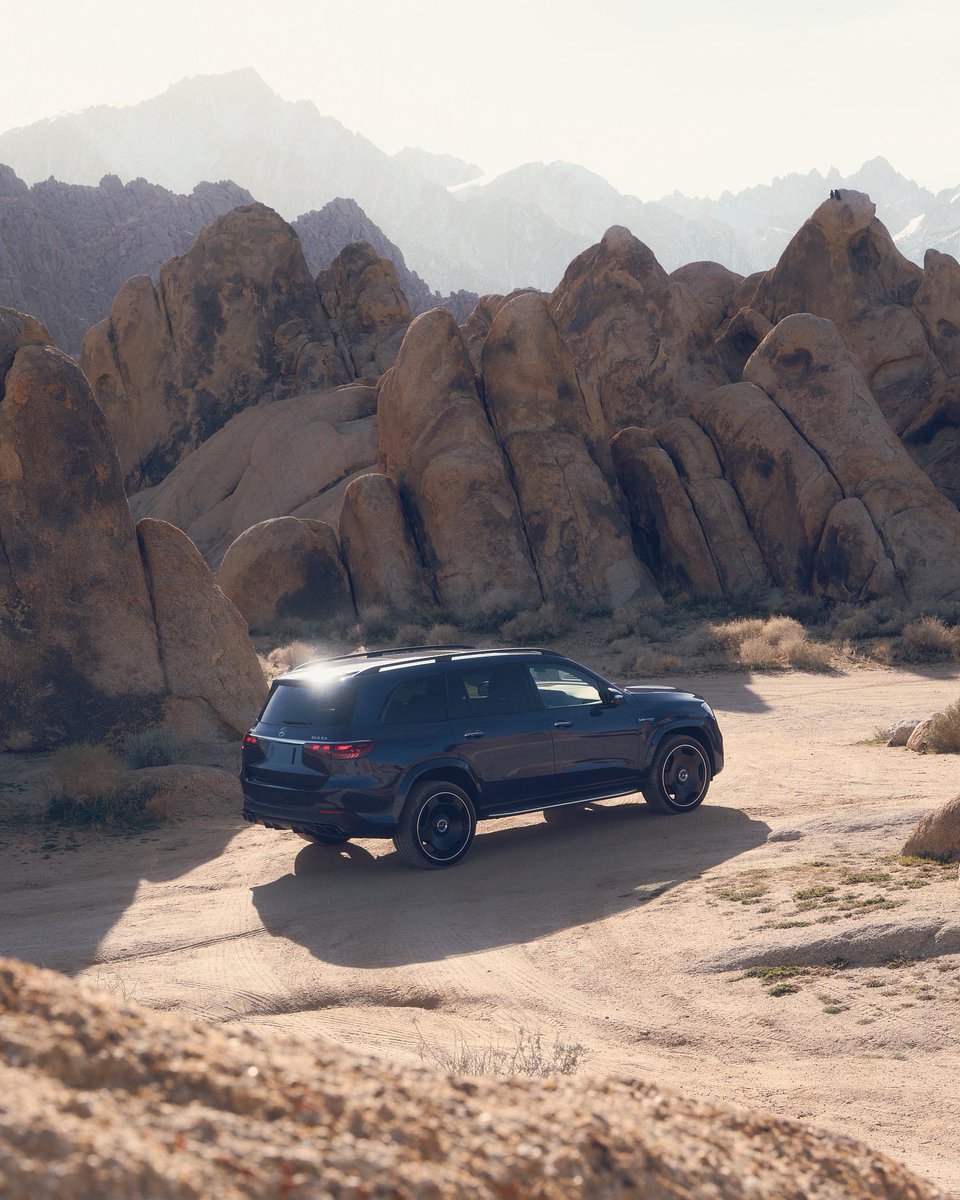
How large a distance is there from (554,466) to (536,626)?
5362 mm

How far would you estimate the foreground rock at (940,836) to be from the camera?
29.6ft

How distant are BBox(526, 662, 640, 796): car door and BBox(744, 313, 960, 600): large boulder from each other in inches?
727

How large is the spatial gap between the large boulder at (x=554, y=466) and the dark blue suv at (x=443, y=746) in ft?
62.9

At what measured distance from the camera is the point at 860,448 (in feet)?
99.2

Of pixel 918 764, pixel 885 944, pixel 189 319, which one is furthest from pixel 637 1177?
pixel 189 319

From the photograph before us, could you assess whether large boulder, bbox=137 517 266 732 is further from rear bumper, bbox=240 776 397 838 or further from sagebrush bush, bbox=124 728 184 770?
rear bumper, bbox=240 776 397 838

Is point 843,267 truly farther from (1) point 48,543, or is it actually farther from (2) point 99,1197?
(2) point 99,1197

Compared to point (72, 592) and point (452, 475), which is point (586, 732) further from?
point (452, 475)

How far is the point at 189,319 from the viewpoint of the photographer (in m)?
48.9

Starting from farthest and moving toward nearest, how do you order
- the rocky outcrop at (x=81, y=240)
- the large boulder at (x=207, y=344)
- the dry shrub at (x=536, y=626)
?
the rocky outcrop at (x=81, y=240), the large boulder at (x=207, y=344), the dry shrub at (x=536, y=626)

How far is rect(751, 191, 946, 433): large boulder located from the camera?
37.8m

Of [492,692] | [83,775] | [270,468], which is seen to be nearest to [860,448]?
[270,468]

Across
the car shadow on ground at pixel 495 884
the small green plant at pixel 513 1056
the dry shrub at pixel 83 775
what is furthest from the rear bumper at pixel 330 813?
the dry shrub at pixel 83 775

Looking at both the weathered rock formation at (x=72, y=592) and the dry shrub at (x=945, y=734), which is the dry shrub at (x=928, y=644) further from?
the weathered rock formation at (x=72, y=592)
